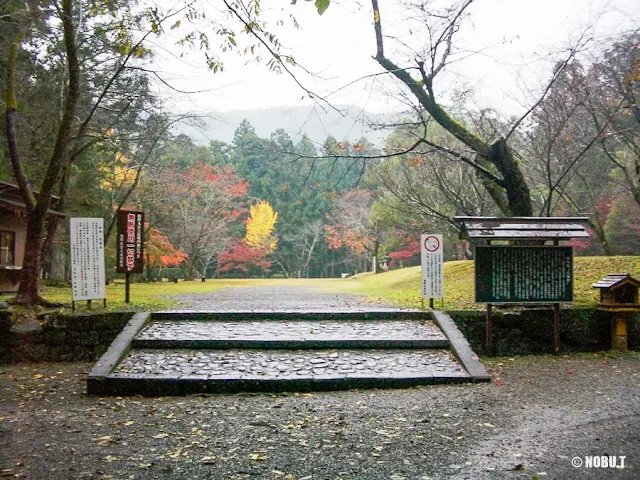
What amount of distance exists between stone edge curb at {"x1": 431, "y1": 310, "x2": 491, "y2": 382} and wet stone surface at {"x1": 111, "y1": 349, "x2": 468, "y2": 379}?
0.12m

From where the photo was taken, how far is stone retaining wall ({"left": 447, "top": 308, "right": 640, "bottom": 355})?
836 centimetres

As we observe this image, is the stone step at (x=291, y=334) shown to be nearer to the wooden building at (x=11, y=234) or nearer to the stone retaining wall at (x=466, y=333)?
the stone retaining wall at (x=466, y=333)

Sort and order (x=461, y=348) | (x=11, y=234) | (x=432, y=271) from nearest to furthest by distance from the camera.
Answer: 1. (x=461, y=348)
2. (x=432, y=271)
3. (x=11, y=234)

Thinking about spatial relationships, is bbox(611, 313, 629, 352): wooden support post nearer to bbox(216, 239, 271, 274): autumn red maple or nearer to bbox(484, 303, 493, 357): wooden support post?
bbox(484, 303, 493, 357): wooden support post

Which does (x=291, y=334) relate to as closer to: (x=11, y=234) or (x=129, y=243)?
(x=129, y=243)

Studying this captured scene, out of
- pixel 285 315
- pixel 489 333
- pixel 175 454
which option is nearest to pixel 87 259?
pixel 285 315

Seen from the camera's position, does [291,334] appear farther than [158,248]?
No

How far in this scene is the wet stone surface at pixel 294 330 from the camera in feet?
24.9

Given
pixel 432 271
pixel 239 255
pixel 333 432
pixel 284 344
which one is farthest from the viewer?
pixel 239 255

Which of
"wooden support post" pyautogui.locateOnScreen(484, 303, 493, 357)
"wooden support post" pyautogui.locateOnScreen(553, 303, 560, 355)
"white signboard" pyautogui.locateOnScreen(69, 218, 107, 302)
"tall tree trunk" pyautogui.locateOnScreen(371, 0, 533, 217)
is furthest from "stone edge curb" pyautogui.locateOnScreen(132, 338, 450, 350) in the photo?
"tall tree trunk" pyautogui.locateOnScreen(371, 0, 533, 217)

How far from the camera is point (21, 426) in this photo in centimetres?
483

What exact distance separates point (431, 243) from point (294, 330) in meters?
3.01

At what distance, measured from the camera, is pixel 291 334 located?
25.6 ft

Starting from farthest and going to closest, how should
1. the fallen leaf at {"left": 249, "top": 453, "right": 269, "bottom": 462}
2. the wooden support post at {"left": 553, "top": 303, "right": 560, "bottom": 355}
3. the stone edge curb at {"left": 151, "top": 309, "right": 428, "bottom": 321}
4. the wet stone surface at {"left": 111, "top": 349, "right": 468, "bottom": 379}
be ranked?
the stone edge curb at {"left": 151, "top": 309, "right": 428, "bottom": 321} < the wooden support post at {"left": 553, "top": 303, "right": 560, "bottom": 355} < the wet stone surface at {"left": 111, "top": 349, "right": 468, "bottom": 379} < the fallen leaf at {"left": 249, "top": 453, "right": 269, "bottom": 462}
